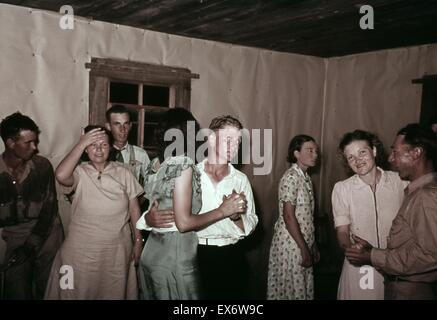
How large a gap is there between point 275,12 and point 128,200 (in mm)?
2404

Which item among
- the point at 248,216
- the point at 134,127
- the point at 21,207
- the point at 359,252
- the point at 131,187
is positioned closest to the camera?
the point at 359,252

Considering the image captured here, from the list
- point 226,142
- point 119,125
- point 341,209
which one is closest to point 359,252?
point 341,209

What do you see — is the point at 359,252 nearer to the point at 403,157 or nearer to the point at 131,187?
the point at 403,157

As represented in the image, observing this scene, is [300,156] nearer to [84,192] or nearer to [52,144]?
[84,192]

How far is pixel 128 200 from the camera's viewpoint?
11.8 feet

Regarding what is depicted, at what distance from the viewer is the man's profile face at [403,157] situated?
2812 mm

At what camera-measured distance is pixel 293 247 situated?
423 cm

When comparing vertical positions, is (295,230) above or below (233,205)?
below

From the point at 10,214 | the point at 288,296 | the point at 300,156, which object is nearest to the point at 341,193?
the point at 300,156

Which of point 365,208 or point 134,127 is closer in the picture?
point 365,208

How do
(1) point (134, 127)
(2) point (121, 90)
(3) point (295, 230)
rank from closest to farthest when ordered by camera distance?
(3) point (295, 230) → (1) point (134, 127) → (2) point (121, 90)

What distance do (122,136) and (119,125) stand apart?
0.13 meters

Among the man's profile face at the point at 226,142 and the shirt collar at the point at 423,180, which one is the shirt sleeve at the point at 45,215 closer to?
the man's profile face at the point at 226,142

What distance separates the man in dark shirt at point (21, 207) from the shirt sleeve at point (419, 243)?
3133 millimetres
